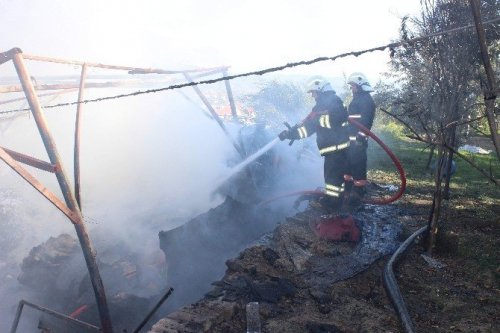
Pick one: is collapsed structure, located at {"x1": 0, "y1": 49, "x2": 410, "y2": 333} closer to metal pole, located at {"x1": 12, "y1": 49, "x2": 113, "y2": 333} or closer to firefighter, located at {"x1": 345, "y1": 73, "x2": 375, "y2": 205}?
metal pole, located at {"x1": 12, "y1": 49, "x2": 113, "y2": 333}

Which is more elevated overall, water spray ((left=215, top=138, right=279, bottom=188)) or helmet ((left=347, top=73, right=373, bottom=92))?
helmet ((left=347, top=73, right=373, bottom=92))

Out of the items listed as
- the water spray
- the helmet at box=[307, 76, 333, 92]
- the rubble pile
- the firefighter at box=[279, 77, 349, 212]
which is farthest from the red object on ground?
the water spray

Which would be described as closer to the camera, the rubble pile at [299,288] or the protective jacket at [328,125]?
the rubble pile at [299,288]

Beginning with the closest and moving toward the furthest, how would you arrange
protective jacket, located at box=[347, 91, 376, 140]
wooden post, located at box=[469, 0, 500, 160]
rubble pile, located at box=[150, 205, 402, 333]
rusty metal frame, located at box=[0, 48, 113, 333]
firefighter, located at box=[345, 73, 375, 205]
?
wooden post, located at box=[469, 0, 500, 160] < rubble pile, located at box=[150, 205, 402, 333] < rusty metal frame, located at box=[0, 48, 113, 333] < firefighter, located at box=[345, 73, 375, 205] < protective jacket, located at box=[347, 91, 376, 140]

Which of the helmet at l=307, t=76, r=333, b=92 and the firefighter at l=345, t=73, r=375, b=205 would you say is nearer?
the helmet at l=307, t=76, r=333, b=92

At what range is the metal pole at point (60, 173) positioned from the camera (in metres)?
3.52

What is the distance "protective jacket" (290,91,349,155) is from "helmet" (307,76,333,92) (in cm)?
9

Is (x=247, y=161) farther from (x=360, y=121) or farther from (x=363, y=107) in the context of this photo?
(x=363, y=107)

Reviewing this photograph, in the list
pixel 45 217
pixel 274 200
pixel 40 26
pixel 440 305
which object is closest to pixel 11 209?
pixel 45 217

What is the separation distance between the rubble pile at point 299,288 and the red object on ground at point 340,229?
0.29 feet

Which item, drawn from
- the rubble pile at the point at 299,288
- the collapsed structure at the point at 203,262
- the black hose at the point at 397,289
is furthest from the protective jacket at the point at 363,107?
the black hose at the point at 397,289

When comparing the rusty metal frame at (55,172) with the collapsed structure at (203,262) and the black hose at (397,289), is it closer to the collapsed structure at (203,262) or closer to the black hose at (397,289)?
the collapsed structure at (203,262)

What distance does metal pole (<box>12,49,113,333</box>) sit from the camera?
3.52 m

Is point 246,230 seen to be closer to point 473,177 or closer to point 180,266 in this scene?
point 180,266
